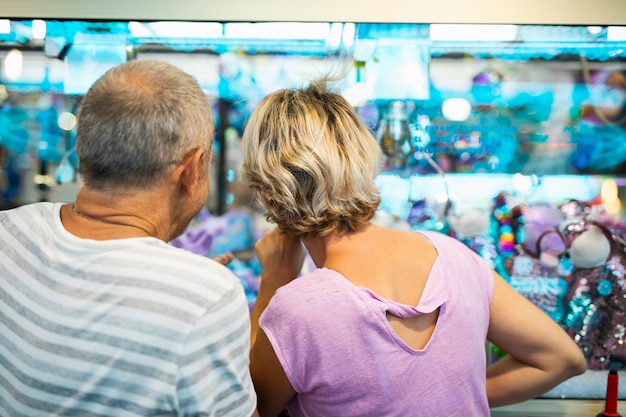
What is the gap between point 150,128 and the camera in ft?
3.06

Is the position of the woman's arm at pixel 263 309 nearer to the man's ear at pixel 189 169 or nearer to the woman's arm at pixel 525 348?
the man's ear at pixel 189 169

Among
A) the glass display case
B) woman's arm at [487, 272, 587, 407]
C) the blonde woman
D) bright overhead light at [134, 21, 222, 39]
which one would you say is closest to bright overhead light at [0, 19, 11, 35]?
the glass display case

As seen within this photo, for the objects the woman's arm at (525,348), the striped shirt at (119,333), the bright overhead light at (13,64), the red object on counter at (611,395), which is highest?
the bright overhead light at (13,64)

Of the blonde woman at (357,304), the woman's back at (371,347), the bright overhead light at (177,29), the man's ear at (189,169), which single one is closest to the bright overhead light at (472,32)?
the blonde woman at (357,304)

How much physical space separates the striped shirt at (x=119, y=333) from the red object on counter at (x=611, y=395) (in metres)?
1.05

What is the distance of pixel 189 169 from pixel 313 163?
28 cm

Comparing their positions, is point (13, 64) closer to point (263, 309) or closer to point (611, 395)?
point (263, 309)

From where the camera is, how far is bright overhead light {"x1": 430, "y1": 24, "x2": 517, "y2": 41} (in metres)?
1.59

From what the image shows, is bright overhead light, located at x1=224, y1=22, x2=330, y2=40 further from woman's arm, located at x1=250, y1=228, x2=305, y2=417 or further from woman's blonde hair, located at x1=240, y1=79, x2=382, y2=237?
woman's arm, located at x1=250, y1=228, x2=305, y2=417

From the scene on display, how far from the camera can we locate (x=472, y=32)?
1.60m

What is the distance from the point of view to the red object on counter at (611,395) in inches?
60.1

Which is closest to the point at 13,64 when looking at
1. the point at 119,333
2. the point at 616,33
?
the point at 119,333

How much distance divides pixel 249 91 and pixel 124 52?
343 mm

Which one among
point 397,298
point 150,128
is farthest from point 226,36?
point 397,298
